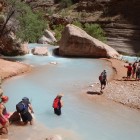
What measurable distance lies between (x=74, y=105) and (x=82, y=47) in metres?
21.4

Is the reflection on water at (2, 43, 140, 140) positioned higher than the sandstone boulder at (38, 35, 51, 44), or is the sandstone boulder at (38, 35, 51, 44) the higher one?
the sandstone boulder at (38, 35, 51, 44)

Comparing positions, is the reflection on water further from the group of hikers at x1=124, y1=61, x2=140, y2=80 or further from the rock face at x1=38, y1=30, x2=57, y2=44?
the rock face at x1=38, y1=30, x2=57, y2=44

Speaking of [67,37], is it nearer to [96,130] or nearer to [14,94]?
[14,94]

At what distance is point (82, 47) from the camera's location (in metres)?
43.8

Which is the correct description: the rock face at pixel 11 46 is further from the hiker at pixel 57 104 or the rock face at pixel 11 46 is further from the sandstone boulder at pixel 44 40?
the hiker at pixel 57 104

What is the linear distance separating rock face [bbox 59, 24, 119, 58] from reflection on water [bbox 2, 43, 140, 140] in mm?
7116

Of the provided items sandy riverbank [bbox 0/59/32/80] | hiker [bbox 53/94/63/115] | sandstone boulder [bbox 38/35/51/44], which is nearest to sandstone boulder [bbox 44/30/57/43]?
sandstone boulder [bbox 38/35/51/44]

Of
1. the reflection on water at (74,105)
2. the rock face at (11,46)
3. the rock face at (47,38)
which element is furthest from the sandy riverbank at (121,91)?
the rock face at (47,38)

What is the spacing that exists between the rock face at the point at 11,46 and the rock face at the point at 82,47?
5327 millimetres

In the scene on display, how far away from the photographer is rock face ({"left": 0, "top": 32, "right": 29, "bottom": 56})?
41.1 metres

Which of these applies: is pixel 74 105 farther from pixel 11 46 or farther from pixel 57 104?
pixel 11 46

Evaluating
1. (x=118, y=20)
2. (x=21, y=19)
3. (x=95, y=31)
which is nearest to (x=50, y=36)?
(x=95, y=31)

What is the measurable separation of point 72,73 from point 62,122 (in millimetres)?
14600

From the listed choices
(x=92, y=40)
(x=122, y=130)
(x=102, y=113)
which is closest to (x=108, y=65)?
(x=92, y=40)
